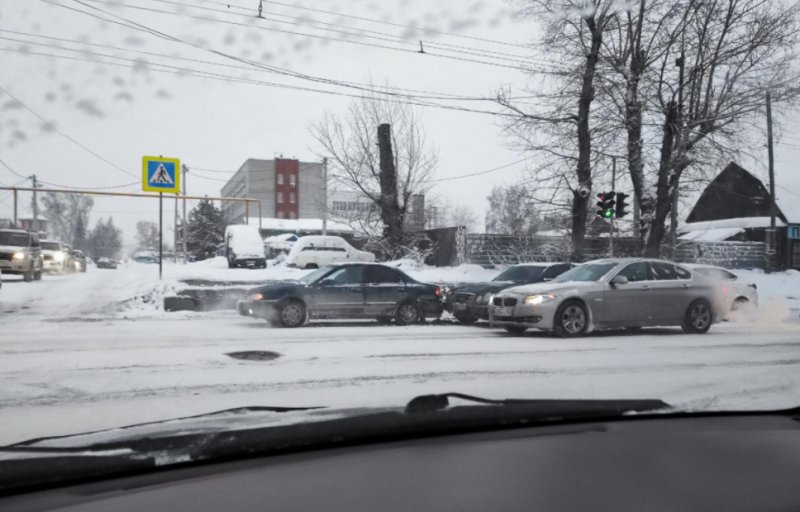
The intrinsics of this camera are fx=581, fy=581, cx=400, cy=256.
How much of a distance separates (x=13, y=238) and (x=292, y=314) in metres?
5.25

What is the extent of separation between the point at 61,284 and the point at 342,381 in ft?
20.1

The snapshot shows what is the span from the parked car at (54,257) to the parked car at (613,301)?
20.0 feet

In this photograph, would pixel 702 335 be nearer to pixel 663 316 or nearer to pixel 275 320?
pixel 663 316

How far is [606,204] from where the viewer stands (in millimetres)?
13805

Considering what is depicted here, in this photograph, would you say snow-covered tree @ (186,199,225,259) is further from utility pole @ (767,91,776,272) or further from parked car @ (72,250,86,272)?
utility pole @ (767,91,776,272)

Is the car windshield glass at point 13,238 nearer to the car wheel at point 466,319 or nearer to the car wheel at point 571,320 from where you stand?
the car wheel at point 571,320

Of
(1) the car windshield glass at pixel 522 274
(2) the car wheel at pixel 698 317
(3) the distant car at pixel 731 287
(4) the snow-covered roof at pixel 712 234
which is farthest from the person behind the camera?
(4) the snow-covered roof at pixel 712 234

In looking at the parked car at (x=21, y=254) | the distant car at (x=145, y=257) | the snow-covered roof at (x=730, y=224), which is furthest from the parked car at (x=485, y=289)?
the parked car at (x=21, y=254)

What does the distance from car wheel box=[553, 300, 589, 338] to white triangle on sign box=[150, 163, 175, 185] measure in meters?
5.88

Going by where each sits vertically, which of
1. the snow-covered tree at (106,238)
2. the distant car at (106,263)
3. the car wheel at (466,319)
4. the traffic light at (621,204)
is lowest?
the car wheel at (466,319)

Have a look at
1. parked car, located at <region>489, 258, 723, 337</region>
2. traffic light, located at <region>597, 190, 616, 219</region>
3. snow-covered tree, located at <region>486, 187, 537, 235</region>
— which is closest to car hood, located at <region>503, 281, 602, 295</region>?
parked car, located at <region>489, 258, 723, 337</region>

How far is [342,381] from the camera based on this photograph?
490cm

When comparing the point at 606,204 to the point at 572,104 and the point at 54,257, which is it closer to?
the point at 572,104

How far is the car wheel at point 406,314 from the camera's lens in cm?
1106
